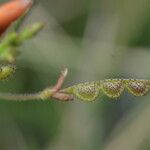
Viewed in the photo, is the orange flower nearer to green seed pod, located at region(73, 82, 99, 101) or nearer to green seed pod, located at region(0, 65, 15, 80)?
green seed pod, located at region(0, 65, 15, 80)

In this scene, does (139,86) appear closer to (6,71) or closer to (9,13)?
(6,71)

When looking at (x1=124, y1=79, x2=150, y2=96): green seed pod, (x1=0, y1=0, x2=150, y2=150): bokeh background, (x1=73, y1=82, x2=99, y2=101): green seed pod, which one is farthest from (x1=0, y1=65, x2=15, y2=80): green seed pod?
(x1=0, y1=0, x2=150, y2=150): bokeh background

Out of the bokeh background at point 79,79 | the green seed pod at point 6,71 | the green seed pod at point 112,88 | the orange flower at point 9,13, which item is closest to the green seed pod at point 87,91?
the green seed pod at point 112,88

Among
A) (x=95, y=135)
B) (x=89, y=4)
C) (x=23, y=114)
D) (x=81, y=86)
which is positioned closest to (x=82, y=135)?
(x=95, y=135)

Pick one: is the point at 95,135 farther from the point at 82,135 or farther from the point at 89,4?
the point at 89,4

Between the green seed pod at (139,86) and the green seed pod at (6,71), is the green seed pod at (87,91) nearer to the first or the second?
the green seed pod at (139,86)

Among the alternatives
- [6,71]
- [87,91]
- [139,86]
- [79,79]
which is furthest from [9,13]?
[79,79]
